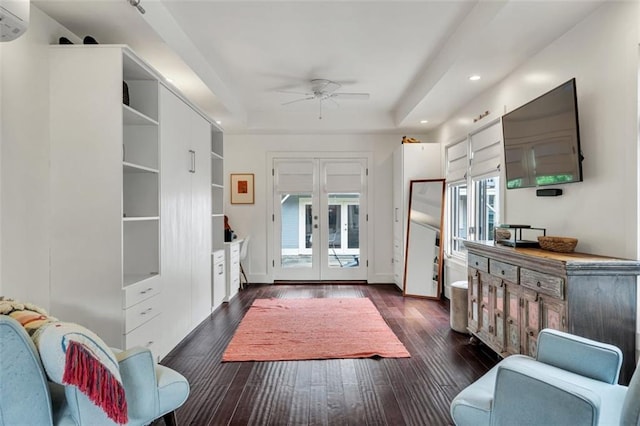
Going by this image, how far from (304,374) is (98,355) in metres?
1.61

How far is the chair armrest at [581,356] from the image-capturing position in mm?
1557

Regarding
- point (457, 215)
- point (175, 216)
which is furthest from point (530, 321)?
point (175, 216)

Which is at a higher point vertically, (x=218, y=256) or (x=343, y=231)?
(x=343, y=231)

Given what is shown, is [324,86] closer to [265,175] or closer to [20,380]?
[265,175]

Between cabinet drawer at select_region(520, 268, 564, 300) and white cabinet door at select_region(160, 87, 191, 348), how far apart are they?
279 centimetres

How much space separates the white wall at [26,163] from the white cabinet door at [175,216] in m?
0.79

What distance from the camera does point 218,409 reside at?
2.19m

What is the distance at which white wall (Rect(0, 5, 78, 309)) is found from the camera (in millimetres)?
1989

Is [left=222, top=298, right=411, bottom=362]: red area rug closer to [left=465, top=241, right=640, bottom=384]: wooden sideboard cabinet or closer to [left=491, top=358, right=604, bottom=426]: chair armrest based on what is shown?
[left=465, top=241, right=640, bottom=384]: wooden sideboard cabinet

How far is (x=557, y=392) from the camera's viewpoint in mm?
1300

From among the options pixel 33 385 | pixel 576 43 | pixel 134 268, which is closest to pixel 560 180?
pixel 576 43

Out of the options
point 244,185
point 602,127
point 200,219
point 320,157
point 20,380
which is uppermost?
point 320,157

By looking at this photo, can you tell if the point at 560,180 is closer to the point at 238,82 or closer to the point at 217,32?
the point at 217,32

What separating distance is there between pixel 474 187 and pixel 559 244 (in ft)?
6.53
